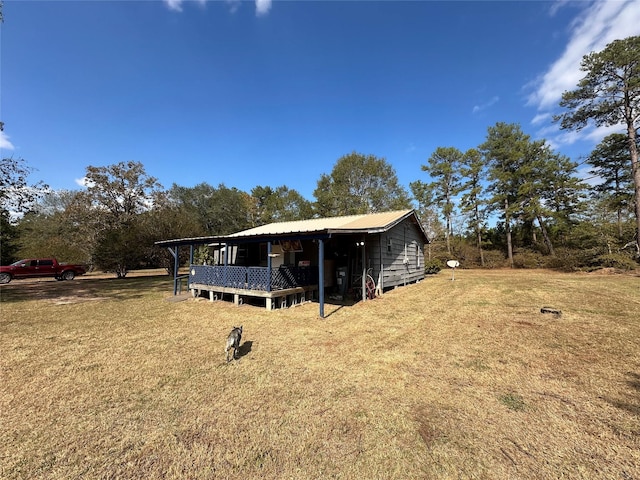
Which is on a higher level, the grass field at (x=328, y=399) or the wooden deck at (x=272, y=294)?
the wooden deck at (x=272, y=294)

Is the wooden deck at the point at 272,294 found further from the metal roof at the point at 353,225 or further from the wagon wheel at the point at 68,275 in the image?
the wagon wheel at the point at 68,275

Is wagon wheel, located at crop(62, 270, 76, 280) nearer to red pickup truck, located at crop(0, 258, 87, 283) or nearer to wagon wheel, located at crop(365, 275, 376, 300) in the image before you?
red pickup truck, located at crop(0, 258, 87, 283)

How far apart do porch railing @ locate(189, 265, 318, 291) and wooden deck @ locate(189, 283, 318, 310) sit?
14 centimetres

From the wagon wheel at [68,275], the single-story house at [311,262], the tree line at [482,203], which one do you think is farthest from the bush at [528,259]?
the wagon wheel at [68,275]

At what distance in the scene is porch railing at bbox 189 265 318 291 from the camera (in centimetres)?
982

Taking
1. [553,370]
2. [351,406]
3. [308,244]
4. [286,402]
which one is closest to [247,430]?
[286,402]

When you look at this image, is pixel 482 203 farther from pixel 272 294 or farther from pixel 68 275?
pixel 68 275

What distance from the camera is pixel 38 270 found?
18.8 meters

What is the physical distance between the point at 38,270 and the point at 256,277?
1941cm

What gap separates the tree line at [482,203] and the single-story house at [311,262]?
10947 mm

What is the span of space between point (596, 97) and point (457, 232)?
15.5 m

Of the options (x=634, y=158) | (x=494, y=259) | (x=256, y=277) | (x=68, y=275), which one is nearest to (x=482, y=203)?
(x=494, y=259)

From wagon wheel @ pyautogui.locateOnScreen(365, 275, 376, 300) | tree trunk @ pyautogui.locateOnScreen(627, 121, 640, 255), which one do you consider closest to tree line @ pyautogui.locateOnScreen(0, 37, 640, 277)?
tree trunk @ pyautogui.locateOnScreen(627, 121, 640, 255)

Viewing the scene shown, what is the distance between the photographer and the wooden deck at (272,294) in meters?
9.58
